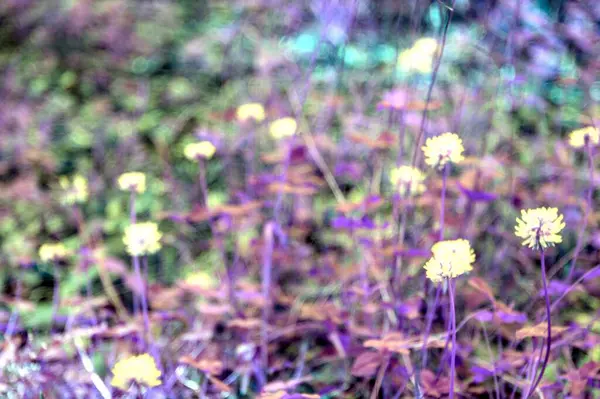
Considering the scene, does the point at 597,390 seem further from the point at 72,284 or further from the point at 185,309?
the point at 72,284

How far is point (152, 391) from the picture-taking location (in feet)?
4.07

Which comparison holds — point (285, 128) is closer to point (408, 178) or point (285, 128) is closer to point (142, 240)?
point (408, 178)

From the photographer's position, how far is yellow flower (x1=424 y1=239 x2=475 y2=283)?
85cm

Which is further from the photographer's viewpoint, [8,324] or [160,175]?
[160,175]

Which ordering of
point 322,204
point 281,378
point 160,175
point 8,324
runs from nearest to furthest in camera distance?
point 281,378
point 8,324
point 322,204
point 160,175

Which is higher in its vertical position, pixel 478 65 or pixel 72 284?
pixel 478 65

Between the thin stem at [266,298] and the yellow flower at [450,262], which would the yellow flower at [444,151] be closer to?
the yellow flower at [450,262]

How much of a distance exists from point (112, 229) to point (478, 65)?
57.5 inches

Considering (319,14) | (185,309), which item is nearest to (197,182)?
(185,309)

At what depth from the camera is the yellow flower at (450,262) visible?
0.85 metres

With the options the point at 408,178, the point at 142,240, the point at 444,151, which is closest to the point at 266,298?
the point at 142,240

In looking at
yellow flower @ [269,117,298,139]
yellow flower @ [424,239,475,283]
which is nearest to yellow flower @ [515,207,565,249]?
yellow flower @ [424,239,475,283]

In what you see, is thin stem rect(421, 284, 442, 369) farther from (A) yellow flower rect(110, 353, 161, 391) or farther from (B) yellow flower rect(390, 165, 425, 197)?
(A) yellow flower rect(110, 353, 161, 391)

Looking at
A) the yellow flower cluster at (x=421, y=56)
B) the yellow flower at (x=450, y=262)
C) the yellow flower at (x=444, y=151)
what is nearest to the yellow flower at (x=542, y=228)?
the yellow flower at (x=450, y=262)
